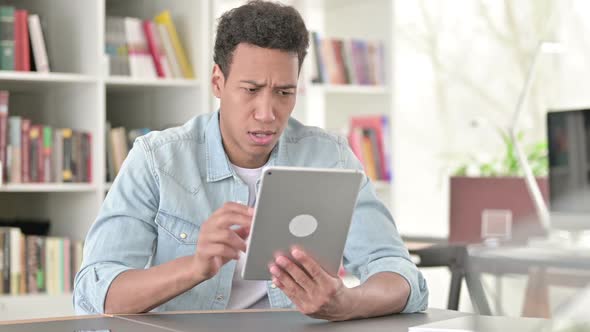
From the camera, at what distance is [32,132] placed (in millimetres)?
3186

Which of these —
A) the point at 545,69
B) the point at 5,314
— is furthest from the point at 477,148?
the point at 5,314

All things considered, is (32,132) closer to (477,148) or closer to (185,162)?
(185,162)

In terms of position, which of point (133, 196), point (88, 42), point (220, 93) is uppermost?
point (88, 42)

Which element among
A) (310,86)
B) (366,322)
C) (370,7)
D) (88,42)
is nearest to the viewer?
(366,322)

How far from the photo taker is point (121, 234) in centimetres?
162

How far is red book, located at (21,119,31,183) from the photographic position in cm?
315

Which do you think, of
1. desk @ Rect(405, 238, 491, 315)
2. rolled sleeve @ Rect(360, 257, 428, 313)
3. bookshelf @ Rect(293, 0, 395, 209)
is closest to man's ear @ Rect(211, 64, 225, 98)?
rolled sleeve @ Rect(360, 257, 428, 313)

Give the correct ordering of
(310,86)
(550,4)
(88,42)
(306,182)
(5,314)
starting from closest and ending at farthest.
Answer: (306,182)
(5,314)
(88,42)
(310,86)
(550,4)

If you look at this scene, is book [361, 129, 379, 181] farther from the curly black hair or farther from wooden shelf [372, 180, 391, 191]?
the curly black hair

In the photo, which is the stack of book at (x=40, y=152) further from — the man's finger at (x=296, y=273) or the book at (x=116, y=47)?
the man's finger at (x=296, y=273)

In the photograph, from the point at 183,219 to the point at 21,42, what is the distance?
1751 mm

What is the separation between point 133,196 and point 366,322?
0.53 m

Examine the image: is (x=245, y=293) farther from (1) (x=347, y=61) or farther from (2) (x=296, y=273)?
(1) (x=347, y=61)

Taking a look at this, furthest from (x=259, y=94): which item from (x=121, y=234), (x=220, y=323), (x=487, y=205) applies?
(x=487, y=205)
